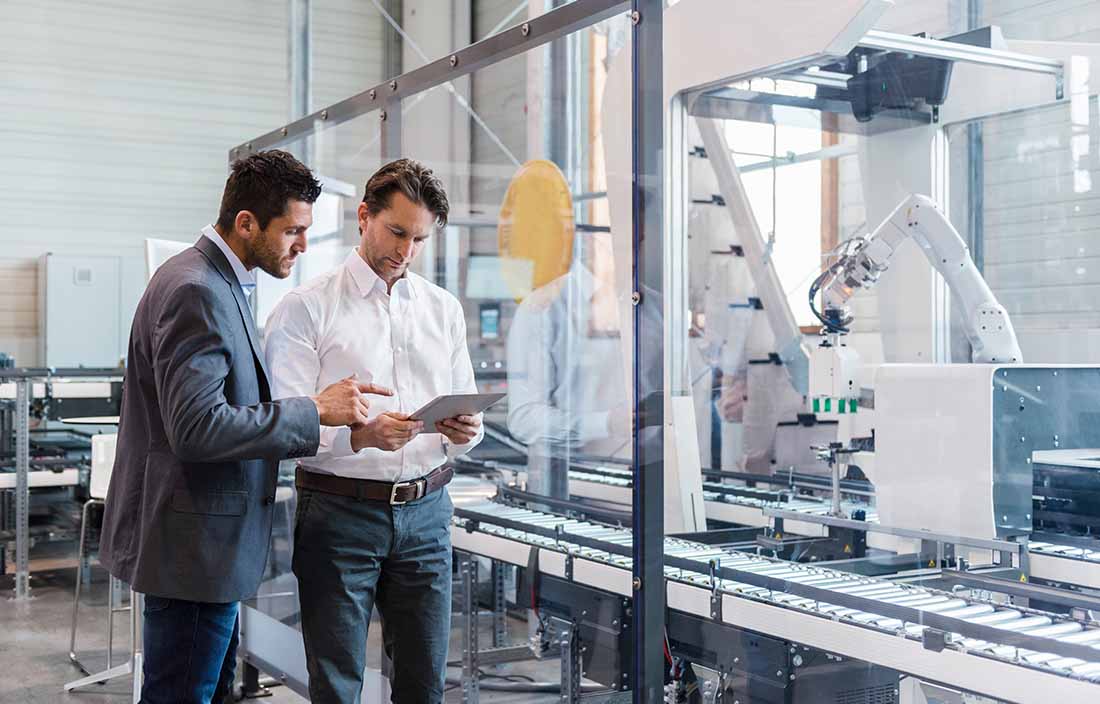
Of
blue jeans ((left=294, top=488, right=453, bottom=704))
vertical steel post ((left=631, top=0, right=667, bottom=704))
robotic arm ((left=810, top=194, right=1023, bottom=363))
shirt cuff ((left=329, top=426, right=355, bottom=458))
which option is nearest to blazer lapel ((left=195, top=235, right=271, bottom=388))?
shirt cuff ((left=329, top=426, right=355, bottom=458))

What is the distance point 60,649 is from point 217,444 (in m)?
3.85

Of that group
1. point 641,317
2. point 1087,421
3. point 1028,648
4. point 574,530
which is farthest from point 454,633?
point 1087,421

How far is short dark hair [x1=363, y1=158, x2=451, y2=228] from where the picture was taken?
7.83ft

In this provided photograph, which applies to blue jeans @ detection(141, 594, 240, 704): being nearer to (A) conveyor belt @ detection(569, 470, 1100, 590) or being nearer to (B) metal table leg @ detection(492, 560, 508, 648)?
(A) conveyor belt @ detection(569, 470, 1100, 590)

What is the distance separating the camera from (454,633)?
3191 mm

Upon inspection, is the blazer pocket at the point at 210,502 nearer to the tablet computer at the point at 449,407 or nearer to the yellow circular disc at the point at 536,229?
the tablet computer at the point at 449,407

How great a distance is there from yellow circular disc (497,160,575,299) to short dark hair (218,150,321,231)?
191 centimetres

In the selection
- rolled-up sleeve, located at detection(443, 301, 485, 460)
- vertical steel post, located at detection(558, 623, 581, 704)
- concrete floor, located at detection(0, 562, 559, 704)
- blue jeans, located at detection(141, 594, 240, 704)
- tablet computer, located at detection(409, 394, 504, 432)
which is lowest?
concrete floor, located at detection(0, 562, 559, 704)

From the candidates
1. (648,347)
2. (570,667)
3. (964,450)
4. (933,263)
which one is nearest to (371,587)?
(648,347)

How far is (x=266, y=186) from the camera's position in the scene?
2.23 m

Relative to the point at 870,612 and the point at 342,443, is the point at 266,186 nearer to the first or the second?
the point at 342,443

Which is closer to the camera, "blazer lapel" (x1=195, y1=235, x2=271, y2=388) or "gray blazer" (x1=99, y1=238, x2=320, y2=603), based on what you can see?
"gray blazer" (x1=99, y1=238, x2=320, y2=603)

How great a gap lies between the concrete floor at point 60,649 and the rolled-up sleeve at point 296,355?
82cm

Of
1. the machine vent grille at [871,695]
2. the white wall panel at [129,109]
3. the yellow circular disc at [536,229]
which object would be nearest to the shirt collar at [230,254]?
the machine vent grille at [871,695]
